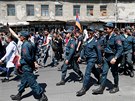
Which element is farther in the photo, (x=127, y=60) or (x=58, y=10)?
(x=58, y=10)

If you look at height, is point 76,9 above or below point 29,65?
above

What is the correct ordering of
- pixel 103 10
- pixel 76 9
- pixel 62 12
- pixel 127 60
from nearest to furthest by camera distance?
pixel 127 60, pixel 62 12, pixel 76 9, pixel 103 10

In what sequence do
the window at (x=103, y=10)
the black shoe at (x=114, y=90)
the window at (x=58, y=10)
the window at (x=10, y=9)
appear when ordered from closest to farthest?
the black shoe at (x=114, y=90), the window at (x=10, y=9), the window at (x=58, y=10), the window at (x=103, y=10)

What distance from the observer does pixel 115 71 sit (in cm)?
853

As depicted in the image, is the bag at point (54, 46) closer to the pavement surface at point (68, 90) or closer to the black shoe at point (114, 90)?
the pavement surface at point (68, 90)

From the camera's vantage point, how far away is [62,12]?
40.3 m

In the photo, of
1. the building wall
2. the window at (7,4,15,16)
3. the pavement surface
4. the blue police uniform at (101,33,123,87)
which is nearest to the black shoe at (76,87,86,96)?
the pavement surface

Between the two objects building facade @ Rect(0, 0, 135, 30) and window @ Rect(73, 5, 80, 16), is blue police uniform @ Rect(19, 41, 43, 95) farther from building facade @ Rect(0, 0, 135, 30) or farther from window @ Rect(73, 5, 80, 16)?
window @ Rect(73, 5, 80, 16)

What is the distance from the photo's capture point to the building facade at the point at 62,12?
3800 cm

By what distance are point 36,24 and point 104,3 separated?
35.3 ft

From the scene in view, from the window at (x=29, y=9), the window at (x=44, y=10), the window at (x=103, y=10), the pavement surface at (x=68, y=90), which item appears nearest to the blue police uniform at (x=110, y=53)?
the pavement surface at (x=68, y=90)

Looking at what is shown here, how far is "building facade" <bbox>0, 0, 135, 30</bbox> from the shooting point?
125 feet

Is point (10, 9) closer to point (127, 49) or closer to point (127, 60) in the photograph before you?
point (127, 49)

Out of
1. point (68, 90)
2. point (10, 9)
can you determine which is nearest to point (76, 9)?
point (10, 9)
